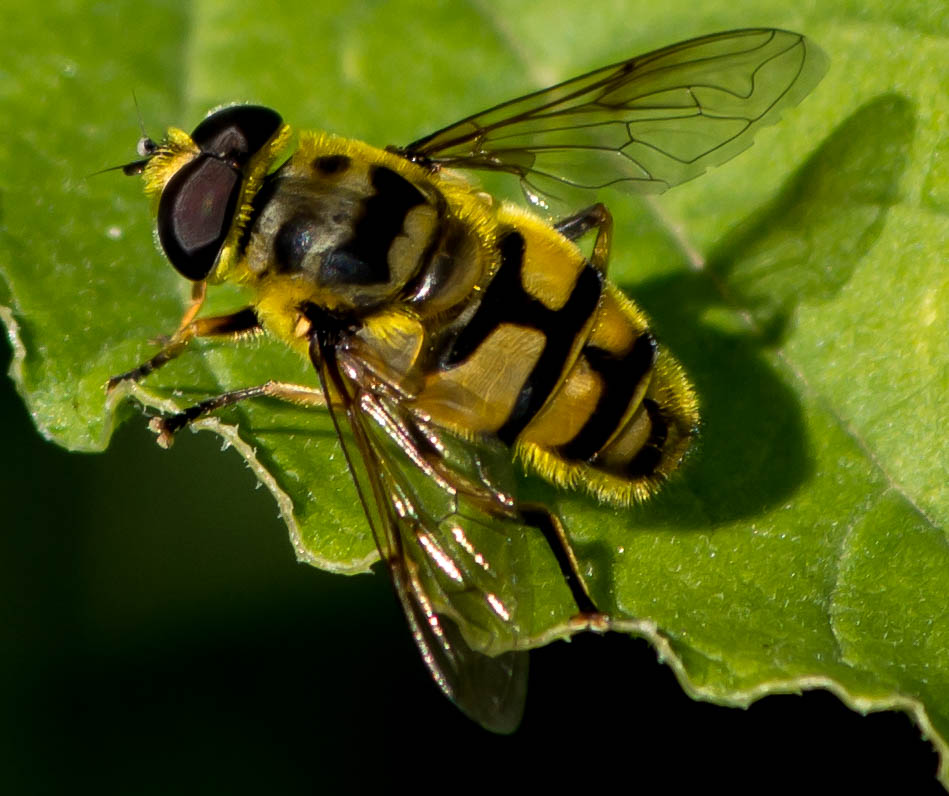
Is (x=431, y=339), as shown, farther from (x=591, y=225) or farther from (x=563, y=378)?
(x=591, y=225)

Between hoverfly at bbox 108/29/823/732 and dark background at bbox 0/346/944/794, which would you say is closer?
hoverfly at bbox 108/29/823/732

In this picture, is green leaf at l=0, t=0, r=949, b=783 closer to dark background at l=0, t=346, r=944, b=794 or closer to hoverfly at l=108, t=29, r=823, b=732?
hoverfly at l=108, t=29, r=823, b=732

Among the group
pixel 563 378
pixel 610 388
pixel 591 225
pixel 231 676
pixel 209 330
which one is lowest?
pixel 231 676

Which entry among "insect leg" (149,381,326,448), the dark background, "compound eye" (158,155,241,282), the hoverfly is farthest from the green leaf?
the dark background

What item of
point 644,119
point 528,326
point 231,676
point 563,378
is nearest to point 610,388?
point 563,378

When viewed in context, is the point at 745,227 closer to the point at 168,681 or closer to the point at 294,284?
the point at 294,284

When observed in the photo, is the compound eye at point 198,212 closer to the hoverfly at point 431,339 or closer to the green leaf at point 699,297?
the hoverfly at point 431,339

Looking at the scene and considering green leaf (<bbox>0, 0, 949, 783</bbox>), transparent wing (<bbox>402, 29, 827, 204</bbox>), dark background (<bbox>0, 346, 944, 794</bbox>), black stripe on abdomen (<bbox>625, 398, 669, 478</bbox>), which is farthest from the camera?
dark background (<bbox>0, 346, 944, 794</bbox>)

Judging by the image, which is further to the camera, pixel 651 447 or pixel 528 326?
pixel 651 447
